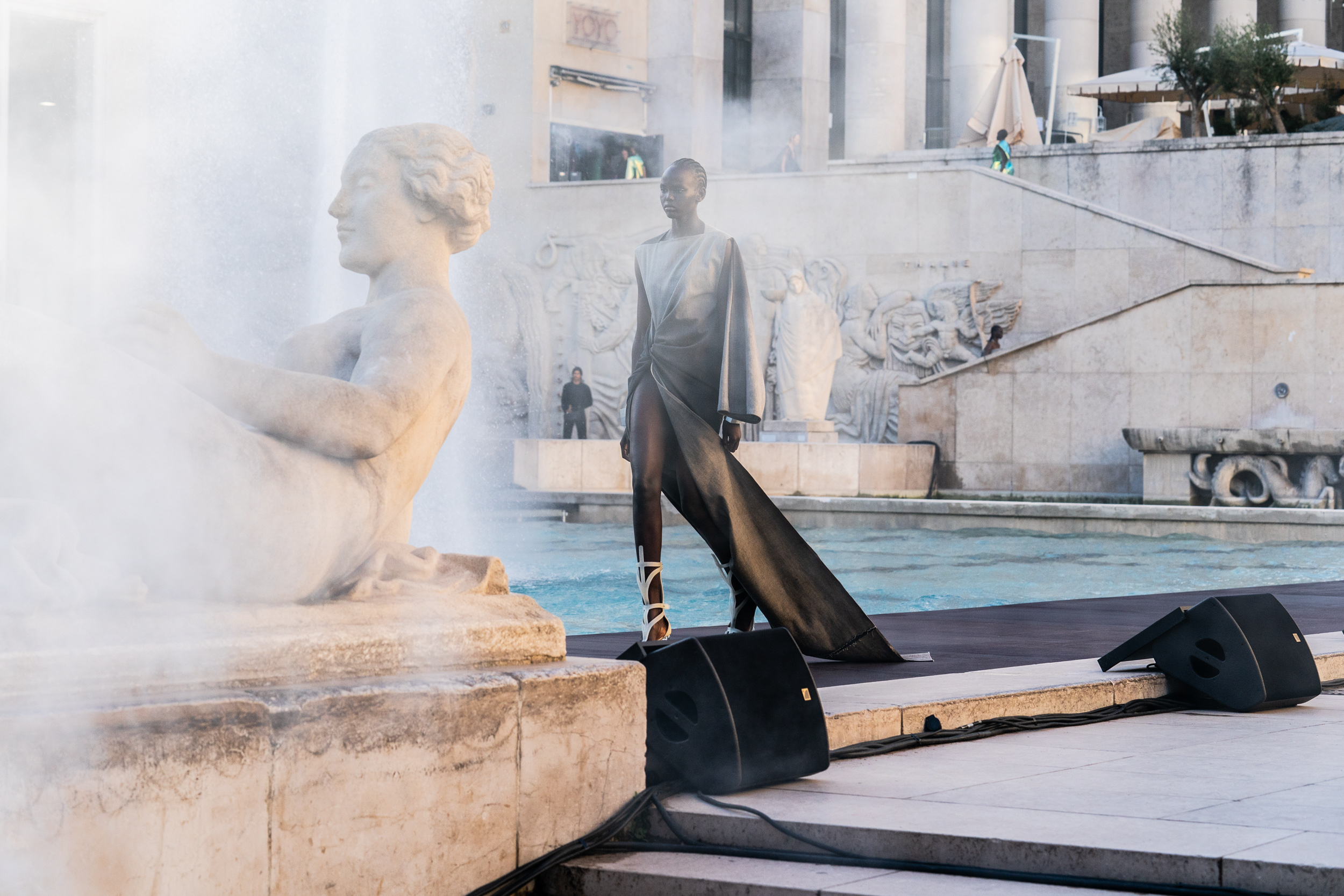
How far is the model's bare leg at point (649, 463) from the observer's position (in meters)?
5.64

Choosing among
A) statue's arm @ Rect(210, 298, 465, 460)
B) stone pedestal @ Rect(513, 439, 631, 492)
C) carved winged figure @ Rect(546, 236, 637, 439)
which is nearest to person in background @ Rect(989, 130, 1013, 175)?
carved winged figure @ Rect(546, 236, 637, 439)

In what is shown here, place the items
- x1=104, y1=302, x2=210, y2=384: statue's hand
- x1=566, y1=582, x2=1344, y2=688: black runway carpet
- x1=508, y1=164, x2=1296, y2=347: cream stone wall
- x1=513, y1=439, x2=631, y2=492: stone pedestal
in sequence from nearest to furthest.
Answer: x1=104, y1=302, x2=210, y2=384: statue's hand, x1=566, y1=582, x2=1344, y2=688: black runway carpet, x1=513, y1=439, x2=631, y2=492: stone pedestal, x1=508, y1=164, x2=1296, y2=347: cream stone wall

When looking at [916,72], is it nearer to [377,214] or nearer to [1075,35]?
[1075,35]

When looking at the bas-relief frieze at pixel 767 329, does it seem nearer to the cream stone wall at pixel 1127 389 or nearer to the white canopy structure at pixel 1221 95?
the cream stone wall at pixel 1127 389

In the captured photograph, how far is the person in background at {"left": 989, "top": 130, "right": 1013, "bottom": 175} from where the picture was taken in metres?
27.5

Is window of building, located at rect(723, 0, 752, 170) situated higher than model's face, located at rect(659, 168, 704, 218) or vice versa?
window of building, located at rect(723, 0, 752, 170)

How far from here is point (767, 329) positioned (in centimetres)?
2627

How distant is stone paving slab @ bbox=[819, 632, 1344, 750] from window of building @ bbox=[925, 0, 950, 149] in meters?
41.8

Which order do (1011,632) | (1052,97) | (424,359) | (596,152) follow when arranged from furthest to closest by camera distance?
(596,152) → (1052,97) → (1011,632) → (424,359)

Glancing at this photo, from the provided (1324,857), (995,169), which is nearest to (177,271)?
(1324,857)

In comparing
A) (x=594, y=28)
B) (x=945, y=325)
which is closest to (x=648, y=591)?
(x=945, y=325)

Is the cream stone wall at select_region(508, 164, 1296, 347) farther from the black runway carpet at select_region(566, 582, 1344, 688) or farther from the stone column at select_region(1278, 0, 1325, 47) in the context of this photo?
the stone column at select_region(1278, 0, 1325, 47)

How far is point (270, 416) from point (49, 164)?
84 cm

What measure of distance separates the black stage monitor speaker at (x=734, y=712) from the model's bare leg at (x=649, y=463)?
67.8 inches
